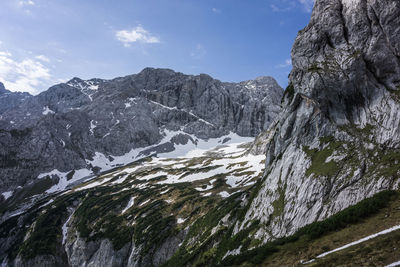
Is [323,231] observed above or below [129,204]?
above

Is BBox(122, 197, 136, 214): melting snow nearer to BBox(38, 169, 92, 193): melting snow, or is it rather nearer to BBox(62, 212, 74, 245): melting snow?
BBox(62, 212, 74, 245): melting snow

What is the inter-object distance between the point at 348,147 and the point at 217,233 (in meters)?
26.1

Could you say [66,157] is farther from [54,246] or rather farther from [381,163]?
[381,163]

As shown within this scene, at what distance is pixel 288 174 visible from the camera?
38.1m

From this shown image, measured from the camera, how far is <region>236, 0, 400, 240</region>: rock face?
29281mm

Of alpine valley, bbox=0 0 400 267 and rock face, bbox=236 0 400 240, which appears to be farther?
rock face, bbox=236 0 400 240

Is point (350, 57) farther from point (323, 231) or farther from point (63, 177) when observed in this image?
point (63, 177)

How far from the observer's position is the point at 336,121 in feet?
122

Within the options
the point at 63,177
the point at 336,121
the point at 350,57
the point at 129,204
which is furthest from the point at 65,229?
the point at 63,177

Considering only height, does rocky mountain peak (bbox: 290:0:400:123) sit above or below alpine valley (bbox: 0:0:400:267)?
above

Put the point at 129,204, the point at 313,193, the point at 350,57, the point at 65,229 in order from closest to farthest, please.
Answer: the point at 313,193 → the point at 350,57 → the point at 65,229 → the point at 129,204

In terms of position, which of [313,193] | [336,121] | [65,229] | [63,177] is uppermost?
[336,121]

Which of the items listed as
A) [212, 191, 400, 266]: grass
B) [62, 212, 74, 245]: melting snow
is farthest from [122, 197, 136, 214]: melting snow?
[212, 191, 400, 266]: grass

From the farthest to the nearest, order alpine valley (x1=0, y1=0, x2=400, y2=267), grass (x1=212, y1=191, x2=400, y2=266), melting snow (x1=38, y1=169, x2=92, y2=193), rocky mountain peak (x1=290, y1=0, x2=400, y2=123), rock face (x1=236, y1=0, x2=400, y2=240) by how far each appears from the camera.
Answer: melting snow (x1=38, y1=169, x2=92, y2=193) < rocky mountain peak (x1=290, y1=0, x2=400, y2=123) < rock face (x1=236, y1=0, x2=400, y2=240) < alpine valley (x1=0, y1=0, x2=400, y2=267) < grass (x1=212, y1=191, x2=400, y2=266)
